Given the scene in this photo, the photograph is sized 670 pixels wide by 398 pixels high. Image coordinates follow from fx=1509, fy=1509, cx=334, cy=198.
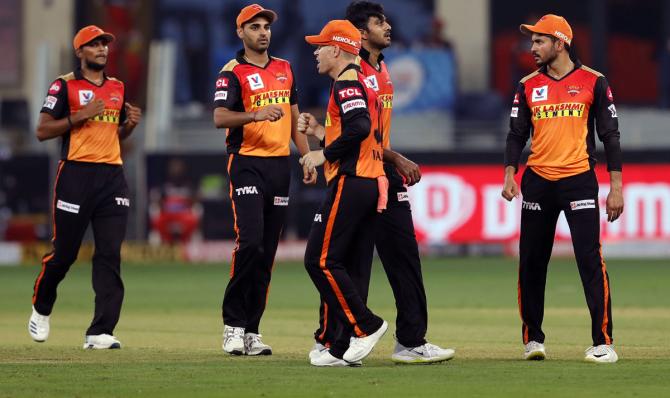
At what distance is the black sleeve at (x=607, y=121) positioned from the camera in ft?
31.7

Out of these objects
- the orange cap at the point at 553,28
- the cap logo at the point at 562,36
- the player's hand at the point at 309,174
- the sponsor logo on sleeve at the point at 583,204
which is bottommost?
the sponsor logo on sleeve at the point at 583,204

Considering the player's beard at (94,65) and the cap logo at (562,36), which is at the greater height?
the cap logo at (562,36)

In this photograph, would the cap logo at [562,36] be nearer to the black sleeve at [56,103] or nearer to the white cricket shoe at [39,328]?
the black sleeve at [56,103]

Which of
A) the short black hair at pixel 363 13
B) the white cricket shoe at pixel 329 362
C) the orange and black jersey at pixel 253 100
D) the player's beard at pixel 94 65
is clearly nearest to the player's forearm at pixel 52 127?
the player's beard at pixel 94 65

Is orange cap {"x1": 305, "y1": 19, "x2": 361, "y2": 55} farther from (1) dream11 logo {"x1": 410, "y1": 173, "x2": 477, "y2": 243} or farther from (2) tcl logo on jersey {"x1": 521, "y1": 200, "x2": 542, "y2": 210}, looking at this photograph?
(1) dream11 logo {"x1": 410, "y1": 173, "x2": 477, "y2": 243}

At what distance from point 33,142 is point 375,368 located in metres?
21.8

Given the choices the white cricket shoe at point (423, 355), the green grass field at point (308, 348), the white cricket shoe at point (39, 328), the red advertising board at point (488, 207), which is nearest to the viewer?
the green grass field at point (308, 348)

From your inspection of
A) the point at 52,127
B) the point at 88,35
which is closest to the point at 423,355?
the point at 52,127

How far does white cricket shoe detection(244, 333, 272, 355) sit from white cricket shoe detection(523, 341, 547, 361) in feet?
5.98

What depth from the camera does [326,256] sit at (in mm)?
9250

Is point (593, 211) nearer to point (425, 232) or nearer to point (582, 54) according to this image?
point (425, 232)

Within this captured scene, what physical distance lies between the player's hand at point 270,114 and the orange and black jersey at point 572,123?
1.69 m

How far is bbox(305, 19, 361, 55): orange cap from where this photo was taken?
9211mm

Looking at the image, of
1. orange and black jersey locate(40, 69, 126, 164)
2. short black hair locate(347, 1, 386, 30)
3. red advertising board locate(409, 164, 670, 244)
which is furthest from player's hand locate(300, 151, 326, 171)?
red advertising board locate(409, 164, 670, 244)
